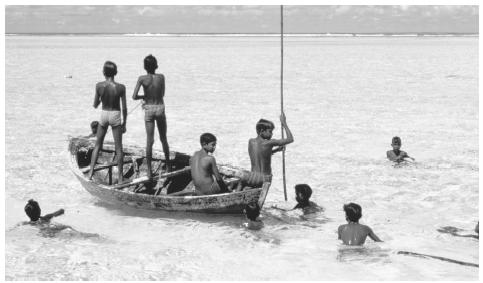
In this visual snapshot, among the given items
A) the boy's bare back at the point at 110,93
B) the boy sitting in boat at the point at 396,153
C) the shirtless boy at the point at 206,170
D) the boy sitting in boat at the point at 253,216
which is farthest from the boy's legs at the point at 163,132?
the boy sitting in boat at the point at 396,153

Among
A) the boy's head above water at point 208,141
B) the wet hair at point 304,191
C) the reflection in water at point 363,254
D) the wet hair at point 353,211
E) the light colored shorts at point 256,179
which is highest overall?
the boy's head above water at point 208,141

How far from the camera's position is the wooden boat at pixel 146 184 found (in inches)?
320

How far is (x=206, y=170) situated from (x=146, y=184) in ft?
5.06

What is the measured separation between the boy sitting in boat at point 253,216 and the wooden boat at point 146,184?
0.22 feet

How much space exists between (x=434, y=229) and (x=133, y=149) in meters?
4.79

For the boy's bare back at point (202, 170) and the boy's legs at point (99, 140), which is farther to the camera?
the boy's legs at point (99, 140)

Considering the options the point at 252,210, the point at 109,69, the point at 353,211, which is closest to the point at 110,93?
the point at 109,69

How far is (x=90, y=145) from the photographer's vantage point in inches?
423

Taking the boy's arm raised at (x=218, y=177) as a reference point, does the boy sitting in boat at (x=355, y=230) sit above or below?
below

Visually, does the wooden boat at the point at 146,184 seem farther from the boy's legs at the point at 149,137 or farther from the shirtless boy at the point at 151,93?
the shirtless boy at the point at 151,93

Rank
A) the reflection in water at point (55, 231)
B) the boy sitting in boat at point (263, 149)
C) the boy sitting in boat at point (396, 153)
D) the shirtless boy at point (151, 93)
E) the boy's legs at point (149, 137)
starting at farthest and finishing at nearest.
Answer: the boy sitting in boat at point (396, 153), the boy's legs at point (149, 137), the shirtless boy at point (151, 93), the boy sitting in boat at point (263, 149), the reflection in water at point (55, 231)

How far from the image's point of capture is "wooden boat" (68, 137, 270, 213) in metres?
8.13

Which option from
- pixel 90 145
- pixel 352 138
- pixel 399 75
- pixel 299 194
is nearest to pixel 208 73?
pixel 399 75

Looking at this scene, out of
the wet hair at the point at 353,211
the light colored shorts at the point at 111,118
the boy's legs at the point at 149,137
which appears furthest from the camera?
the boy's legs at the point at 149,137
